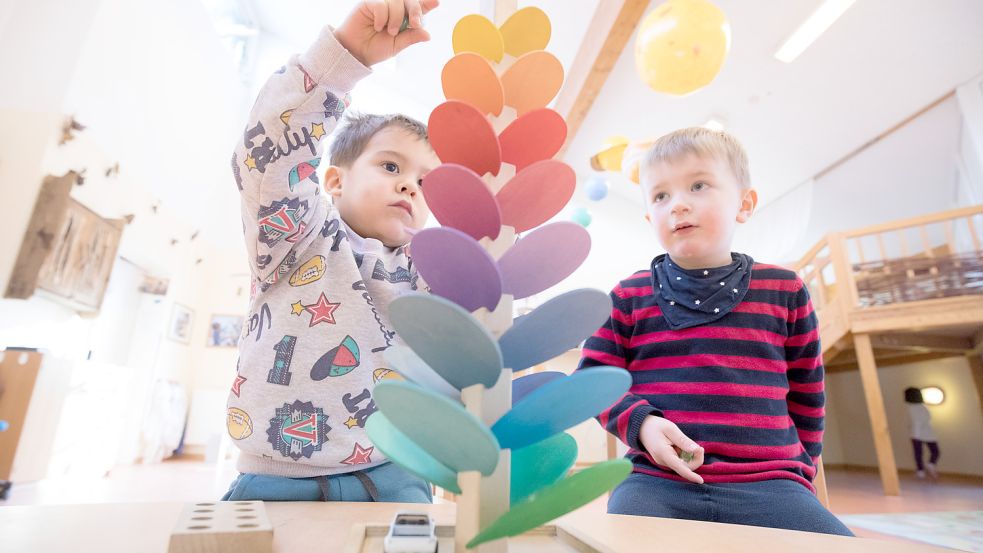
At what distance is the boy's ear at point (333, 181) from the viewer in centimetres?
81

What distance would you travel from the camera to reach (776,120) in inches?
167

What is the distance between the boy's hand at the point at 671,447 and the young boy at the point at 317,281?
0.30m

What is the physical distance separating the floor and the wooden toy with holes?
228cm

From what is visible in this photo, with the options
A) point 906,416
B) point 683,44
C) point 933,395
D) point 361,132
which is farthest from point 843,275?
point 361,132

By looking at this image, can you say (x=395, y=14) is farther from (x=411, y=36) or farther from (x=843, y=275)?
(x=843, y=275)

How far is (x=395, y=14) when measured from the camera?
41 centimetres

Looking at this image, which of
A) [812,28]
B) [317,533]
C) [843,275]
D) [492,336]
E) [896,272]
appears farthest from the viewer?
[843,275]

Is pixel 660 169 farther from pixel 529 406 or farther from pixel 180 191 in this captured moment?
pixel 180 191

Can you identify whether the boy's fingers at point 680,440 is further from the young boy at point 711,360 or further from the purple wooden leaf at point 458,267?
the purple wooden leaf at point 458,267

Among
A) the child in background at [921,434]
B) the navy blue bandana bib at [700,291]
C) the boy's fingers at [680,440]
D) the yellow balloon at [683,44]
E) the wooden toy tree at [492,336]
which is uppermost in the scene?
the yellow balloon at [683,44]

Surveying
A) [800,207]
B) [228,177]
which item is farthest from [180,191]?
[800,207]

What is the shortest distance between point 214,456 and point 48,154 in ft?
8.84

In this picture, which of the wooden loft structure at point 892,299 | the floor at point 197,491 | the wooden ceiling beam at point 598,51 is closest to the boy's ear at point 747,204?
the floor at point 197,491

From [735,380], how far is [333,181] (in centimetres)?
68
